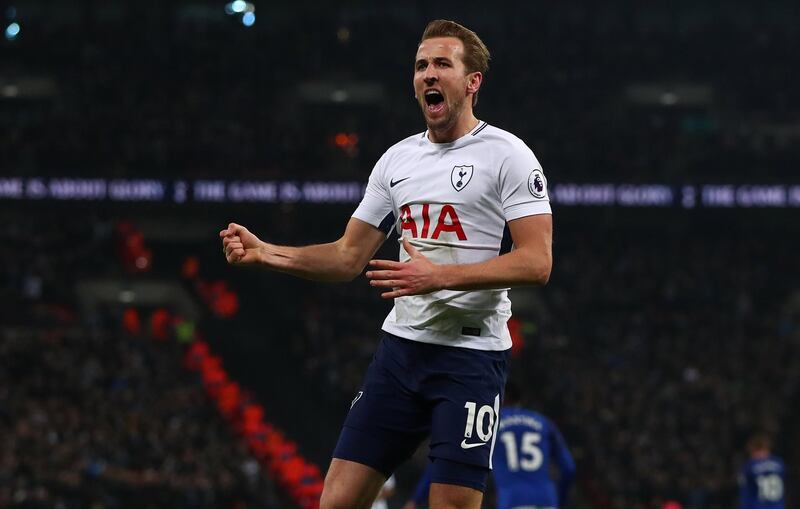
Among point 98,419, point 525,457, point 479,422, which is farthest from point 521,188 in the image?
point 98,419

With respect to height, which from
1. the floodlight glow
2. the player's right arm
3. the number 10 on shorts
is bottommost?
the number 10 on shorts

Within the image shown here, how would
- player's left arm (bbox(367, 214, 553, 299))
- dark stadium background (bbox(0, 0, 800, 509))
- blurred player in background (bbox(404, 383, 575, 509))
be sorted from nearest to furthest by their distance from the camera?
1. player's left arm (bbox(367, 214, 553, 299))
2. blurred player in background (bbox(404, 383, 575, 509))
3. dark stadium background (bbox(0, 0, 800, 509))

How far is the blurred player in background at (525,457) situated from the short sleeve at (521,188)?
15.7ft

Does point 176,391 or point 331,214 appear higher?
point 331,214

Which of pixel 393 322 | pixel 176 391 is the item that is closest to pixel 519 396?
pixel 393 322

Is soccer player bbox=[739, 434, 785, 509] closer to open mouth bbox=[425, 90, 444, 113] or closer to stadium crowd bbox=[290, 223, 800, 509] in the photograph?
open mouth bbox=[425, 90, 444, 113]

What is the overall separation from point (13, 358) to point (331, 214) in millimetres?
11516

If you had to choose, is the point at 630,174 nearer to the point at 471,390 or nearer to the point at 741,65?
the point at 741,65

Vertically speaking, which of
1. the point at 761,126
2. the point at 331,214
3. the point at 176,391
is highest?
the point at 761,126

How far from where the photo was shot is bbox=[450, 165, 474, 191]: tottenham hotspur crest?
5070 mm

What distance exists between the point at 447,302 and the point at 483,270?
0.42 m

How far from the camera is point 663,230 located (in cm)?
3656

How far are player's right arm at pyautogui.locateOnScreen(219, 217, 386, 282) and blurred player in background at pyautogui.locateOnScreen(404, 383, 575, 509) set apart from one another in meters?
4.31

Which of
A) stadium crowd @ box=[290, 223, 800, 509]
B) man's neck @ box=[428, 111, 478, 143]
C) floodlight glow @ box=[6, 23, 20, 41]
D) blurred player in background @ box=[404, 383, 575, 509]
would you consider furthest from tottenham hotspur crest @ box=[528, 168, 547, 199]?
floodlight glow @ box=[6, 23, 20, 41]
